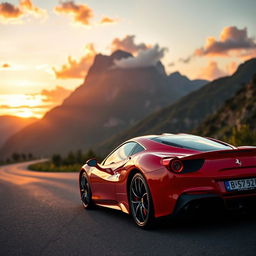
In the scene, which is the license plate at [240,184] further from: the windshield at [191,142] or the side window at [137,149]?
the side window at [137,149]

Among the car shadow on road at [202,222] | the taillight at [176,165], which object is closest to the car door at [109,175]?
the car shadow on road at [202,222]

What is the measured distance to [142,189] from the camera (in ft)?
17.3

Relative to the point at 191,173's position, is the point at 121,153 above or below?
above

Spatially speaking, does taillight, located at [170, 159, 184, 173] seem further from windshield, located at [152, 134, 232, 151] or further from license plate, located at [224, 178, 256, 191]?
windshield, located at [152, 134, 232, 151]

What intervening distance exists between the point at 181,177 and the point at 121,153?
1907 mm

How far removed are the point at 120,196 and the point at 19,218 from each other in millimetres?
2092

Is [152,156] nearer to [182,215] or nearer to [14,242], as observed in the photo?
[182,215]

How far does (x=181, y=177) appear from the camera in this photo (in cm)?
A: 462

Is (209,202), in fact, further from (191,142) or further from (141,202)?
(191,142)

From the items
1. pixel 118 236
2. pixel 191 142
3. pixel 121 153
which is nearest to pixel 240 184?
pixel 191 142

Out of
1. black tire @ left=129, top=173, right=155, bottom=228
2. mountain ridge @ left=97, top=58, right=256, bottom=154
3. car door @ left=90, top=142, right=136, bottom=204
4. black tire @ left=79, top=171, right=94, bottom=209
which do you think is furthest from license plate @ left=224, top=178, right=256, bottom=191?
mountain ridge @ left=97, top=58, right=256, bottom=154

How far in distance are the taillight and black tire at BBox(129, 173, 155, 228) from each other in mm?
468

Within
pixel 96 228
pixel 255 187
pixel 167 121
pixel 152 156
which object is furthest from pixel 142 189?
pixel 167 121

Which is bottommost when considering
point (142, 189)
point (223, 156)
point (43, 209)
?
point (43, 209)
